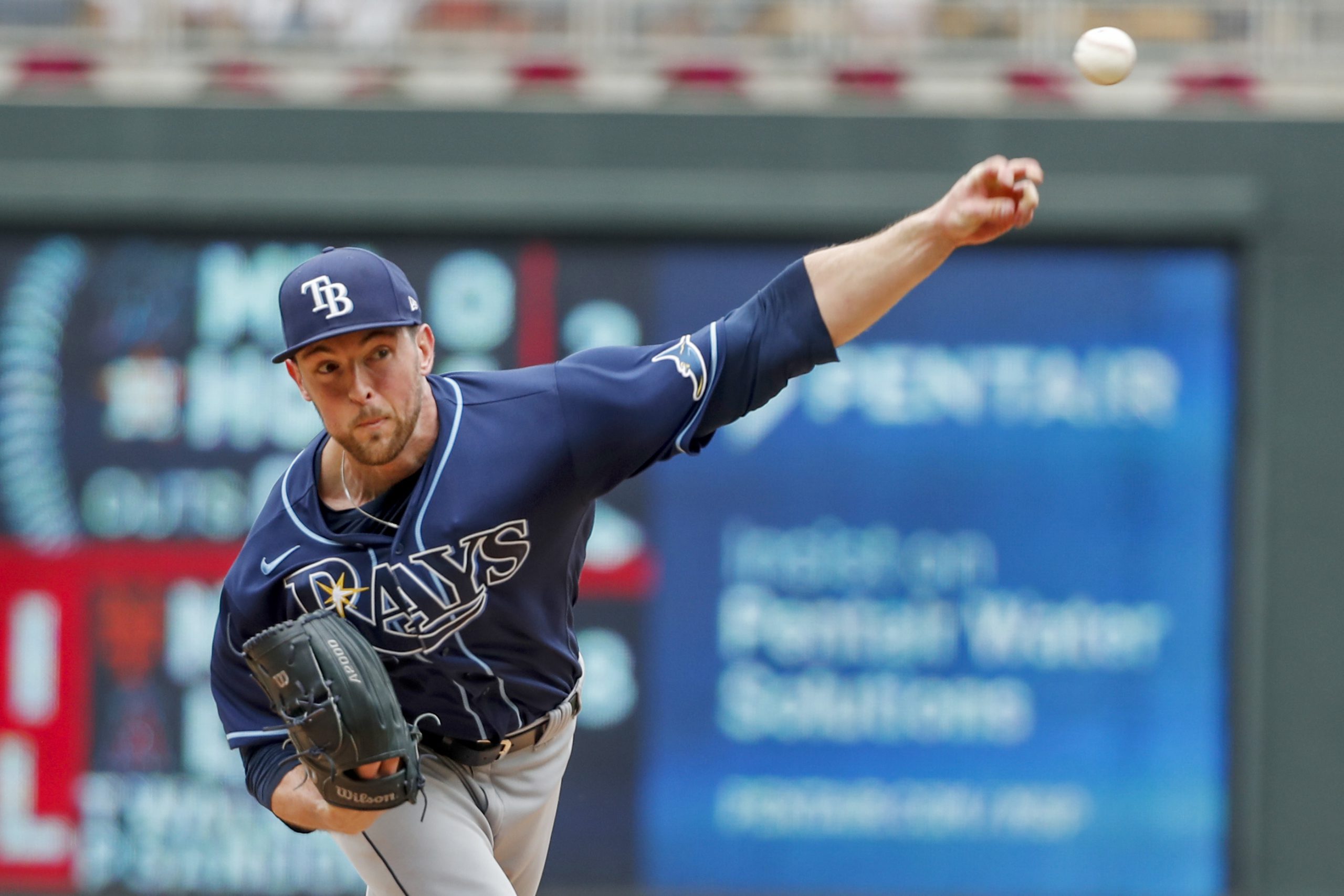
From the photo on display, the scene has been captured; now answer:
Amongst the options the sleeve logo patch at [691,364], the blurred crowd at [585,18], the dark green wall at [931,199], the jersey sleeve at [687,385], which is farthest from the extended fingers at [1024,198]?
the blurred crowd at [585,18]

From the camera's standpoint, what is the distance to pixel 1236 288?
6.64 m

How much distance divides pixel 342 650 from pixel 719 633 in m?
3.98

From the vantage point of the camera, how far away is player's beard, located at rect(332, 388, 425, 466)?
2.75 metres

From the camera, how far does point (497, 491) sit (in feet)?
9.32

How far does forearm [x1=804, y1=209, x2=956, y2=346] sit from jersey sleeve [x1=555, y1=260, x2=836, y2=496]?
0.10 feet

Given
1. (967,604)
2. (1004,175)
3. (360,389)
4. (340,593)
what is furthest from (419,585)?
(967,604)

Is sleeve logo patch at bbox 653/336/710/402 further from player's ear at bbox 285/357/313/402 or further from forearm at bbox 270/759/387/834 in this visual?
forearm at bbox 270/759/387/834

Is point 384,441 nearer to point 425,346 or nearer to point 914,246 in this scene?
point 425,346

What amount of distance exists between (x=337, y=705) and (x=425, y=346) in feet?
2.09

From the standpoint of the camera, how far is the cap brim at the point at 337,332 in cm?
269

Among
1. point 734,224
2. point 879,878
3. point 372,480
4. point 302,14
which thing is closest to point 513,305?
point 734,224

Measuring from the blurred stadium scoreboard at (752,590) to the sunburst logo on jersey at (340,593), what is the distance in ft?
12.2

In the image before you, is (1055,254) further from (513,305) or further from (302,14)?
(302,14)

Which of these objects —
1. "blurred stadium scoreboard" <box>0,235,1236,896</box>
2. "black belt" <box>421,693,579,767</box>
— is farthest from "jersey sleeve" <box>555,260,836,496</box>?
"blurred stadium scoreboard" <box>0,235,1236,896</box>
